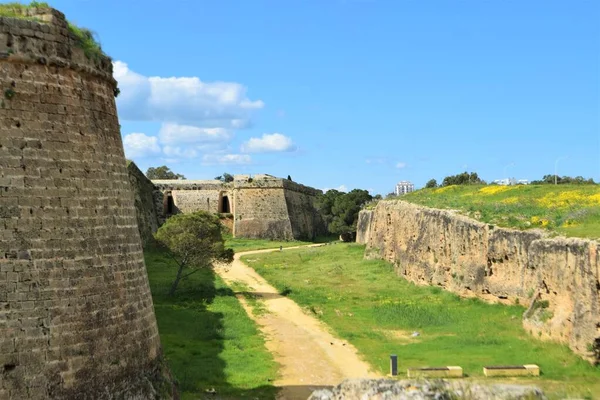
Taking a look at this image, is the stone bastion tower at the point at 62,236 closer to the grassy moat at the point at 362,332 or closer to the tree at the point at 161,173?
the grassy moat at the point at 362,332

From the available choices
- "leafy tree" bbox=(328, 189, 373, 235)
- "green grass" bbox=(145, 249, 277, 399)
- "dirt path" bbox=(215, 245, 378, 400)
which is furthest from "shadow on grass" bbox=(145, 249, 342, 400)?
"leafy tree" bbox=(328, 189, 373, 235)

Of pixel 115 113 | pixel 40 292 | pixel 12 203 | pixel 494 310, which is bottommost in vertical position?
pixel 494 310

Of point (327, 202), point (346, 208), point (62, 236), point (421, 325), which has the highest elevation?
point (327, 202)

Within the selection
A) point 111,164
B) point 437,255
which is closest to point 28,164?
point 111,164

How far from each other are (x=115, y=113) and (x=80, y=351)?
12.7ft

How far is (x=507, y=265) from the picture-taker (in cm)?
2214

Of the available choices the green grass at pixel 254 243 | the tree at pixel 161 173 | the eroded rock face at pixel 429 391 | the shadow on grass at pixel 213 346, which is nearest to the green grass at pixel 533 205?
the shadow on grass at pixel 213 346

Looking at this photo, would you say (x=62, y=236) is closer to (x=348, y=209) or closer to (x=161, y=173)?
(x=348, y=209)

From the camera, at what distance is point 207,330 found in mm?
19578

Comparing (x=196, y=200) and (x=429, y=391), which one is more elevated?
(x=196, y=200)

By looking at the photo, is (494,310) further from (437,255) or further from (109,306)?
(109,306)

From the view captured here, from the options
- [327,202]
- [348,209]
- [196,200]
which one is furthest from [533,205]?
[327,202]

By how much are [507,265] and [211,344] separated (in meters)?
10.3

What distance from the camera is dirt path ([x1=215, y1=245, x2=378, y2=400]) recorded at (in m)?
15.0
